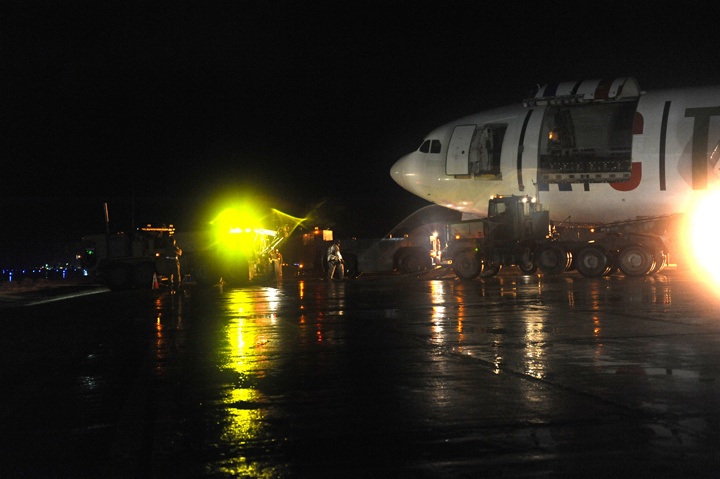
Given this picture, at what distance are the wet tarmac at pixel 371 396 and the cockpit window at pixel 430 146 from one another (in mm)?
20574

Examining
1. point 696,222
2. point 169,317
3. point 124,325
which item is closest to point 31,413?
point 124,325

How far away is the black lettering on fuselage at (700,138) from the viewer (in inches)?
1177

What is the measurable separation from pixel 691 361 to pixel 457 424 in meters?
4.22

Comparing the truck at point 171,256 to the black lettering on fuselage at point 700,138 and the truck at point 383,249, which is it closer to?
the truck at point 383,249

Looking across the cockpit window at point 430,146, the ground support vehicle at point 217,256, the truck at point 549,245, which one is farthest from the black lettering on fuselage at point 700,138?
the ground support vehicle at point 217,256

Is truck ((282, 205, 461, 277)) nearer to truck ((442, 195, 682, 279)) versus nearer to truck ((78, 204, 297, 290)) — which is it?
truck ((442, 195, 682, 279))

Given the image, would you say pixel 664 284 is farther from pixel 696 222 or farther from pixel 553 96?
pixel 553 96

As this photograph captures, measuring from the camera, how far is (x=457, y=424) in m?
6.79

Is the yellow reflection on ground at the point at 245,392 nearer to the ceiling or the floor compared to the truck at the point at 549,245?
nearer to the floor

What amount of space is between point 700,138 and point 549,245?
6180 millimetres

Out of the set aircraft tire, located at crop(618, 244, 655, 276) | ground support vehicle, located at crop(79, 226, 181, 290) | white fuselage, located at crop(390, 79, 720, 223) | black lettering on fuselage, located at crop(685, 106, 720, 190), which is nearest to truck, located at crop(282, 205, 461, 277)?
white fuselage, located at crop(390, 79, 720, 223)

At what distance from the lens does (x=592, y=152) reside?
1277 inches

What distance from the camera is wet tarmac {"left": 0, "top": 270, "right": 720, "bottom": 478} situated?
5.76 m

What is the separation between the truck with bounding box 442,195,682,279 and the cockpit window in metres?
3.90
